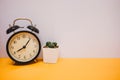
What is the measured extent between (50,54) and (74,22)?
0.29m

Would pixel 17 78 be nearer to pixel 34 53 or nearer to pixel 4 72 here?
pixel 4 72

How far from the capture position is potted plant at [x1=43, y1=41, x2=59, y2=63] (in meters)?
1.08

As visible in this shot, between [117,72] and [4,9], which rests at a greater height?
[4,9]

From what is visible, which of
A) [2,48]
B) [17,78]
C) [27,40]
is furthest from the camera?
[2,48]

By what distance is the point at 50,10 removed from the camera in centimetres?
117

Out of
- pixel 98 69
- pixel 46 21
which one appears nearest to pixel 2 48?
pixel 46 21

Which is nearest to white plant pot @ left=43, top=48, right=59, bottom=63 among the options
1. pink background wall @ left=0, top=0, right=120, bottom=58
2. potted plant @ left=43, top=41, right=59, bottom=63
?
potted plant @ left=43, top=41, right=59, bottom=63

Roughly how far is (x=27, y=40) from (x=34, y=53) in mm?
100

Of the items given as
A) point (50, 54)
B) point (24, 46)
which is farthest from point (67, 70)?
point (24, 46)

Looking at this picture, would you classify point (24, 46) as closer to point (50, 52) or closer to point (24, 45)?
point (24, 45)

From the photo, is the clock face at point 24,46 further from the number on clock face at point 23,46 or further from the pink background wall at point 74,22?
the pink background wall at point 74,22

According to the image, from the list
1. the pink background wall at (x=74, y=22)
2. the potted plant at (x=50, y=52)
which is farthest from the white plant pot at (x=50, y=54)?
the pink background wall at (x=74, y=22)

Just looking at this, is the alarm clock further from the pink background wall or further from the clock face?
the pink background wall

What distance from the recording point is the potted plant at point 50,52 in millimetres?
1083
